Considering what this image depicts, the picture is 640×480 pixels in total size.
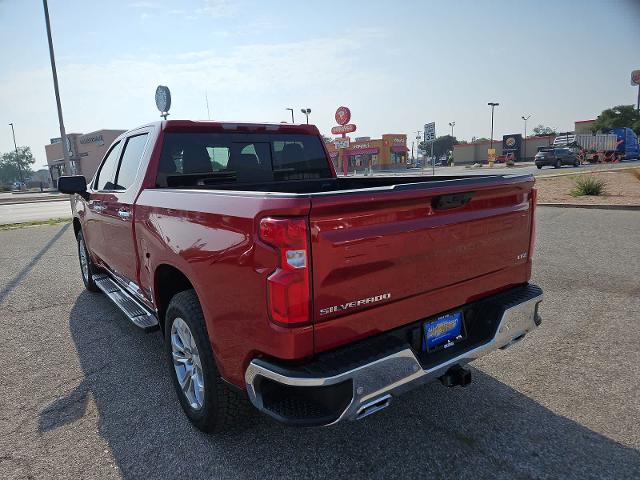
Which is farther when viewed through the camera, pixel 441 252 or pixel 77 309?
pixel 77 309

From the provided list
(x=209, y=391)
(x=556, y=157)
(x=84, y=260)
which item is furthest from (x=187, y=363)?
(x=556, y=157)

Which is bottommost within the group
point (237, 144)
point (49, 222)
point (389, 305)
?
point (49, 222)

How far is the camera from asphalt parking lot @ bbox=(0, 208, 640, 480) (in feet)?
7.97

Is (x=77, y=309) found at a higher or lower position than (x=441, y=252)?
lower

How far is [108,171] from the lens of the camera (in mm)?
4777

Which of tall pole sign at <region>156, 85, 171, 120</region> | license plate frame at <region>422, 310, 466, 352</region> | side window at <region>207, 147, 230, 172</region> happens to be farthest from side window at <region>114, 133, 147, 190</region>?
tall pole sign at <region>156, 85, 171, 120</region>

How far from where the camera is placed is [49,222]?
15.4 metres

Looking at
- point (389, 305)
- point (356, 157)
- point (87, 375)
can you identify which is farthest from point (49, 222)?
point (356, 157)

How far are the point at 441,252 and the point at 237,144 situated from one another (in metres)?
2.34

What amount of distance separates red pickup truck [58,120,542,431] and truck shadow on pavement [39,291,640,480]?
0.25m

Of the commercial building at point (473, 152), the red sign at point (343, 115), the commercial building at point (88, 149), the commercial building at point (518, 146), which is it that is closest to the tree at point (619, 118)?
the commercial building at point (518, 146)

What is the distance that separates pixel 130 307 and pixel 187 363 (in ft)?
4.35

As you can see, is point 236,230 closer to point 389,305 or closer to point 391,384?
point 389,305

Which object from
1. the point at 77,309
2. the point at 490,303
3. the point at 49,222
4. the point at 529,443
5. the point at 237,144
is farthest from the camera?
the point at 49,222
